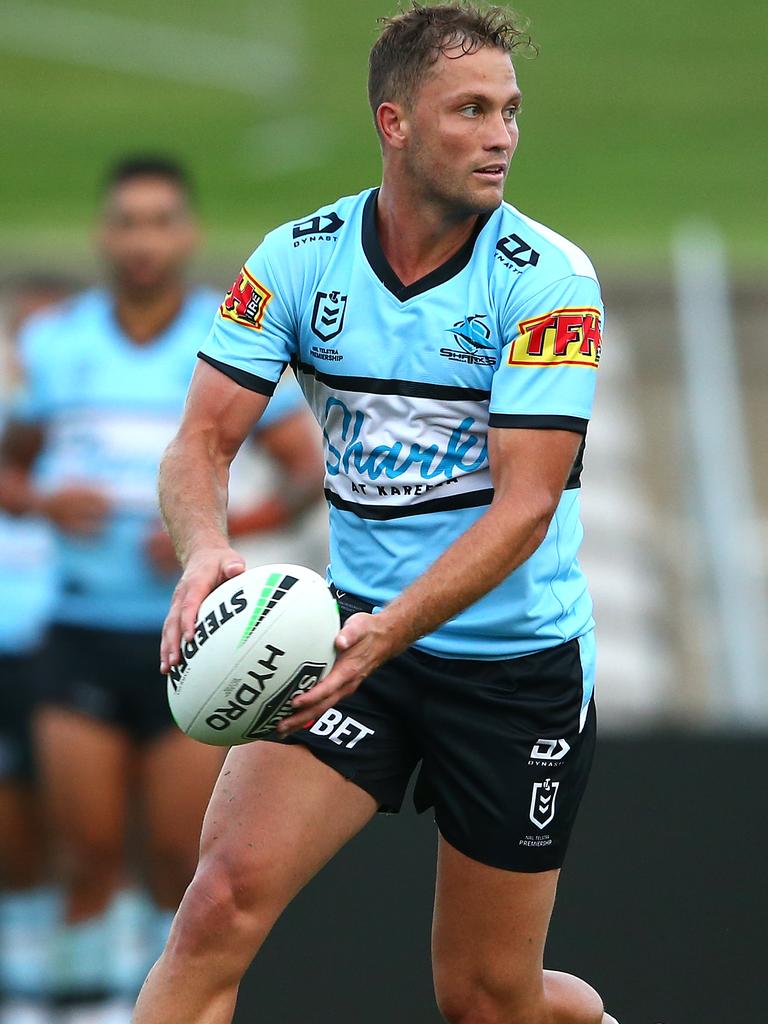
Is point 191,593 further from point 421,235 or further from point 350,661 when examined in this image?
point 421,235

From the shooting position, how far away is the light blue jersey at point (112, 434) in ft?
21.4

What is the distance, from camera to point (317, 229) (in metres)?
4.73

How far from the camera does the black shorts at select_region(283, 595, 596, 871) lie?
466 centimetres

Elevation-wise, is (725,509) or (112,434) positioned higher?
(112,434)

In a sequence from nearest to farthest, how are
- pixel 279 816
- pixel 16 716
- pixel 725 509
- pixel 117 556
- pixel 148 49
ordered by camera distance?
pixel 279 816 → pixel 117 556 → pixel 16 716 → pixel 725 509 → pixel 148 49

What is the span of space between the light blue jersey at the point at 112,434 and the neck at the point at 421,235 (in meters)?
1.98

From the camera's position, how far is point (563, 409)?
4.34 metres

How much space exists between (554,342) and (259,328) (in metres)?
0.76

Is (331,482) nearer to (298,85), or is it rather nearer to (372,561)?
(372,561)

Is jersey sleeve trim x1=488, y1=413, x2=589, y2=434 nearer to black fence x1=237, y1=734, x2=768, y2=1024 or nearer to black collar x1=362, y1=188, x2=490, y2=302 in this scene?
black collar x1=362, y1=188, x2=490, y2=302

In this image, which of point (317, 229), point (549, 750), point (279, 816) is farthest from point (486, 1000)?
point (317, 229)

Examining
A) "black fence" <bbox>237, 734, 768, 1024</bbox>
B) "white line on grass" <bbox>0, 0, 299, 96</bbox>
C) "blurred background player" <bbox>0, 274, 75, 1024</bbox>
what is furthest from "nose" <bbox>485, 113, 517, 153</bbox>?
"white line on grass" <bbox>0, 0, 299, 96</bbox>

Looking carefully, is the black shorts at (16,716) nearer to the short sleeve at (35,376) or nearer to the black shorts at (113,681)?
the black shorts at (113,681)

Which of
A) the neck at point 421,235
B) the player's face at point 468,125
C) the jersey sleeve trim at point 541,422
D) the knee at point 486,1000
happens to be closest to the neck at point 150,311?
the neck at point 421,235
